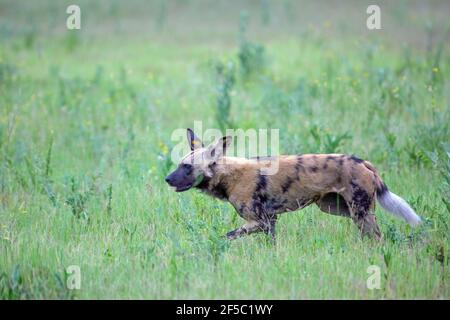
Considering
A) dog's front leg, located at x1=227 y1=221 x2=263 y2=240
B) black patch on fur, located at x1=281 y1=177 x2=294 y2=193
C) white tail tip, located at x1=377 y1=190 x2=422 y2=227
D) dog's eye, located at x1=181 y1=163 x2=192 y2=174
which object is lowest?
dog's front leg, located at x1=227 y1=221 x2=263 y2=240

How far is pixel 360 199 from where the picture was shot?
21.5 feet

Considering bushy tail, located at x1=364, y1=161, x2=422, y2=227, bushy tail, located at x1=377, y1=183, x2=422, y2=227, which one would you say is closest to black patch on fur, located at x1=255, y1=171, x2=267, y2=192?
bushy tail, located at x1=364, y1=161, x2=422, y2=227

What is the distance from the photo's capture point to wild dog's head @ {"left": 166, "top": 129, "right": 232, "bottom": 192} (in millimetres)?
6879

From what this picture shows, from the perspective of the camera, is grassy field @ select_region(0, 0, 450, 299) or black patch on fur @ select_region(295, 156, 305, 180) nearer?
grassy field @ select_region(0, 0, 450, 299)

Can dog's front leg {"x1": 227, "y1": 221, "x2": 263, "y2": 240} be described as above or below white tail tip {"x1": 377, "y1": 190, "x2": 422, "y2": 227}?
below

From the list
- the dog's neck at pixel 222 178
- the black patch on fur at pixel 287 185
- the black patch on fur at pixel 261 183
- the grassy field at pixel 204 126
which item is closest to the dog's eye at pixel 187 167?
the dog's neck at pixel 222 178

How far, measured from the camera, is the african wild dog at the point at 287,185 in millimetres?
6570

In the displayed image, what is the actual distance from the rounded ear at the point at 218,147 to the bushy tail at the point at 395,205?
1.36 meters

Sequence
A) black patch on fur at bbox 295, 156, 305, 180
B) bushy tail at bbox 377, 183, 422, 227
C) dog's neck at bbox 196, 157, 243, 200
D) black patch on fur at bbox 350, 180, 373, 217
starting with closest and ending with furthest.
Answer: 1. bushy tail at bbox 377, 183, 422, 227
2. black patch on fur at bbox 350, 180, 373, 217
3. black patch on fur at bbox 295, 156, 305, 180
4. dog's neck at bbox 196, 157, 243, 200

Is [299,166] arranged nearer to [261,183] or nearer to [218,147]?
[261,183]

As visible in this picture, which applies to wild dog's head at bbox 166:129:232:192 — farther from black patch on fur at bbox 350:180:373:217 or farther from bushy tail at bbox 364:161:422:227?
bushy tail at bbox 364:161:422:227
